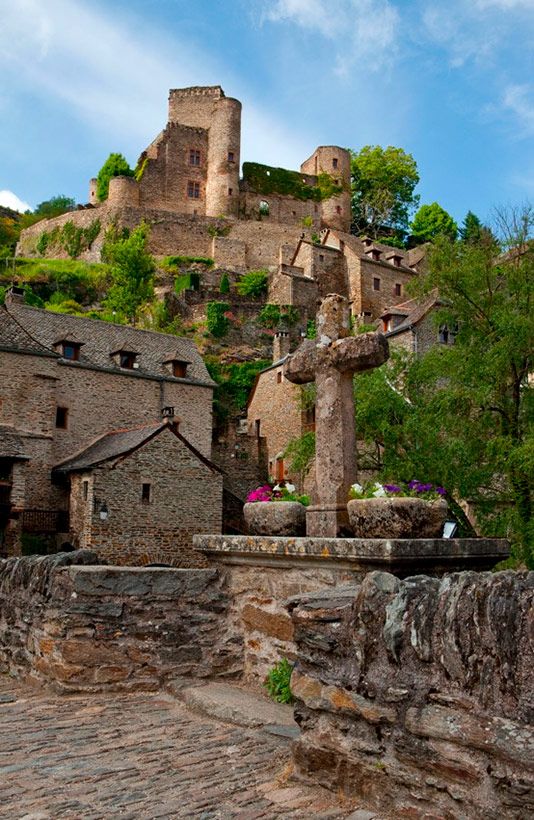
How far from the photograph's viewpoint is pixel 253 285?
55875 mm

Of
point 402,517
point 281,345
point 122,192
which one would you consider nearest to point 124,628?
point 402,517

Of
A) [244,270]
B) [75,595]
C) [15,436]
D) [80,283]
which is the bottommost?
[75,595]

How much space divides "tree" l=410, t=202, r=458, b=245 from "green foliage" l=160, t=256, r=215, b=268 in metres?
26.3

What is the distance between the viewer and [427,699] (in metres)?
3.20

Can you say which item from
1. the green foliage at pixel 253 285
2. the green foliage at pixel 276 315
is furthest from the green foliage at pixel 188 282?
the green foliage at pixel 276 315

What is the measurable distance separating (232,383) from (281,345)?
408cm

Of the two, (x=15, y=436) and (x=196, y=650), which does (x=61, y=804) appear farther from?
(x=15, y=436)

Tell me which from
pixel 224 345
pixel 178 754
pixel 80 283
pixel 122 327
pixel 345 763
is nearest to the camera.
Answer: pixel 345 763

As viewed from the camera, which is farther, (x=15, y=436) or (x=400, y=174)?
(x=400, y=174)

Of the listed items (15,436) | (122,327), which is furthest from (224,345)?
(15,436)

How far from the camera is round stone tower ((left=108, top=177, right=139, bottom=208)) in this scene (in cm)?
6681

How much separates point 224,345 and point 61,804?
149ft

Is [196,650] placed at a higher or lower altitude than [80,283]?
lower

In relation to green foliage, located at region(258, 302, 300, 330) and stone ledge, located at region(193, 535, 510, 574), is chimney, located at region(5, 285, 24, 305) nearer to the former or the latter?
green foliage, located at region(258, 302, 300, 330)
